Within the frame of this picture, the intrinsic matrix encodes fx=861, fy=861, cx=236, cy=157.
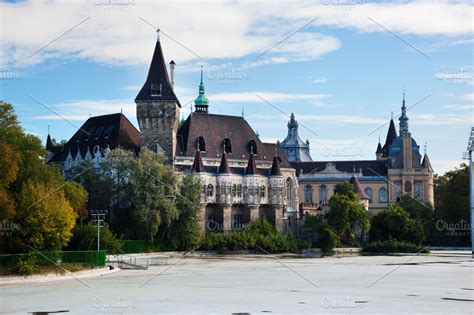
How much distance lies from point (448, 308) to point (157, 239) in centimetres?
5509

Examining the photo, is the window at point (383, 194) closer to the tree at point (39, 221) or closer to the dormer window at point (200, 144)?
the dormer window at point (200, 144)

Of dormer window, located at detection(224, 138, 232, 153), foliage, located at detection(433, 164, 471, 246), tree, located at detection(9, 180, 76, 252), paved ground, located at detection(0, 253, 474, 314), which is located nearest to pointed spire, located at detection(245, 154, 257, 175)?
dormer window, located at detection(224, 138, 232, 153)

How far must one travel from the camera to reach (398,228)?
101m

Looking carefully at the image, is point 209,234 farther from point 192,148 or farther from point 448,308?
point 448,308

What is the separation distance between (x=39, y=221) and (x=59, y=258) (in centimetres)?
288

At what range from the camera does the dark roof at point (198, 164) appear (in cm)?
10225

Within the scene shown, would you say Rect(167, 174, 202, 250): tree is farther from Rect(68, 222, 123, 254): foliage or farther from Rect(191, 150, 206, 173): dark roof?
Rect(68, 222, 123, 254): foliage

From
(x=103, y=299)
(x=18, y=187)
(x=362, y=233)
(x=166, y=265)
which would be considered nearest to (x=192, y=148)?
(x=362, y=233)

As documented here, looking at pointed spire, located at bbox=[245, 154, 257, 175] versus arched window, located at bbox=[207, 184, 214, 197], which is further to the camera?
pointed spire, located at bbox=[245, 154, 257, 175]

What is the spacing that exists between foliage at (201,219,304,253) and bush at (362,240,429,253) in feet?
28.9

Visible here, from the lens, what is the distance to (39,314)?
3438 cm

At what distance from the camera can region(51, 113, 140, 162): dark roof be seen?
329ft

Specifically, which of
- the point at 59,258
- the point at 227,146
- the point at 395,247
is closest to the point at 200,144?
the point at 227,146

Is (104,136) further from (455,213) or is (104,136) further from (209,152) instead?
(455,213)
